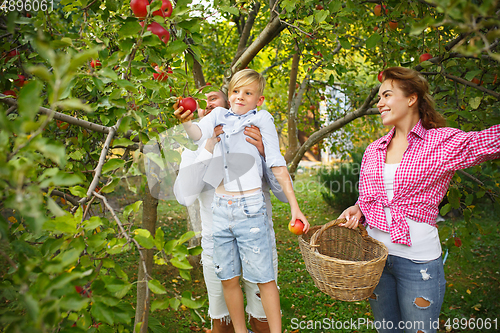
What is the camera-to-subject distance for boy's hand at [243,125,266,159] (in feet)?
6.34

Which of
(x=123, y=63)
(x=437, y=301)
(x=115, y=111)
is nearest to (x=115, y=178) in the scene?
(x=115, y=111)

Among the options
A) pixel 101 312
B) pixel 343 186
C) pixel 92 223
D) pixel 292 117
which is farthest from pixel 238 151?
pixel 343 186

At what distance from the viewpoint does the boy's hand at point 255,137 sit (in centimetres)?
193

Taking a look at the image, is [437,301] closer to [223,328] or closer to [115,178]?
[223,328]

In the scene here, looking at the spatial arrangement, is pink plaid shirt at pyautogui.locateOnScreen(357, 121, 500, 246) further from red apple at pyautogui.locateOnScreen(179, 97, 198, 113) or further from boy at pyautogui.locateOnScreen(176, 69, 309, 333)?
red apple at pyautogui.locateOnScreen(179, 97, 198, 113)

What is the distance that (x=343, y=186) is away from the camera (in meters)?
6.60

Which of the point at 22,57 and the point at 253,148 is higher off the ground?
the point at 22,57

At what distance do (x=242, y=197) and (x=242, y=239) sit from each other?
22 cm

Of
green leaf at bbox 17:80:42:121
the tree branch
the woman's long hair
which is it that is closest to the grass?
the woman's long hair

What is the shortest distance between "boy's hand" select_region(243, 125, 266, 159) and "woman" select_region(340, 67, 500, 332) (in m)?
0.59

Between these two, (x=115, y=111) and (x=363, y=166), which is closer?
(x=115, y=111)

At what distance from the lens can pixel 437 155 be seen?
1562mm

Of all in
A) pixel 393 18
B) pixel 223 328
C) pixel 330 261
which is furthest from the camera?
pixel 393 18

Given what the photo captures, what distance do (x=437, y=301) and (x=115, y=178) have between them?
1.54 metres
